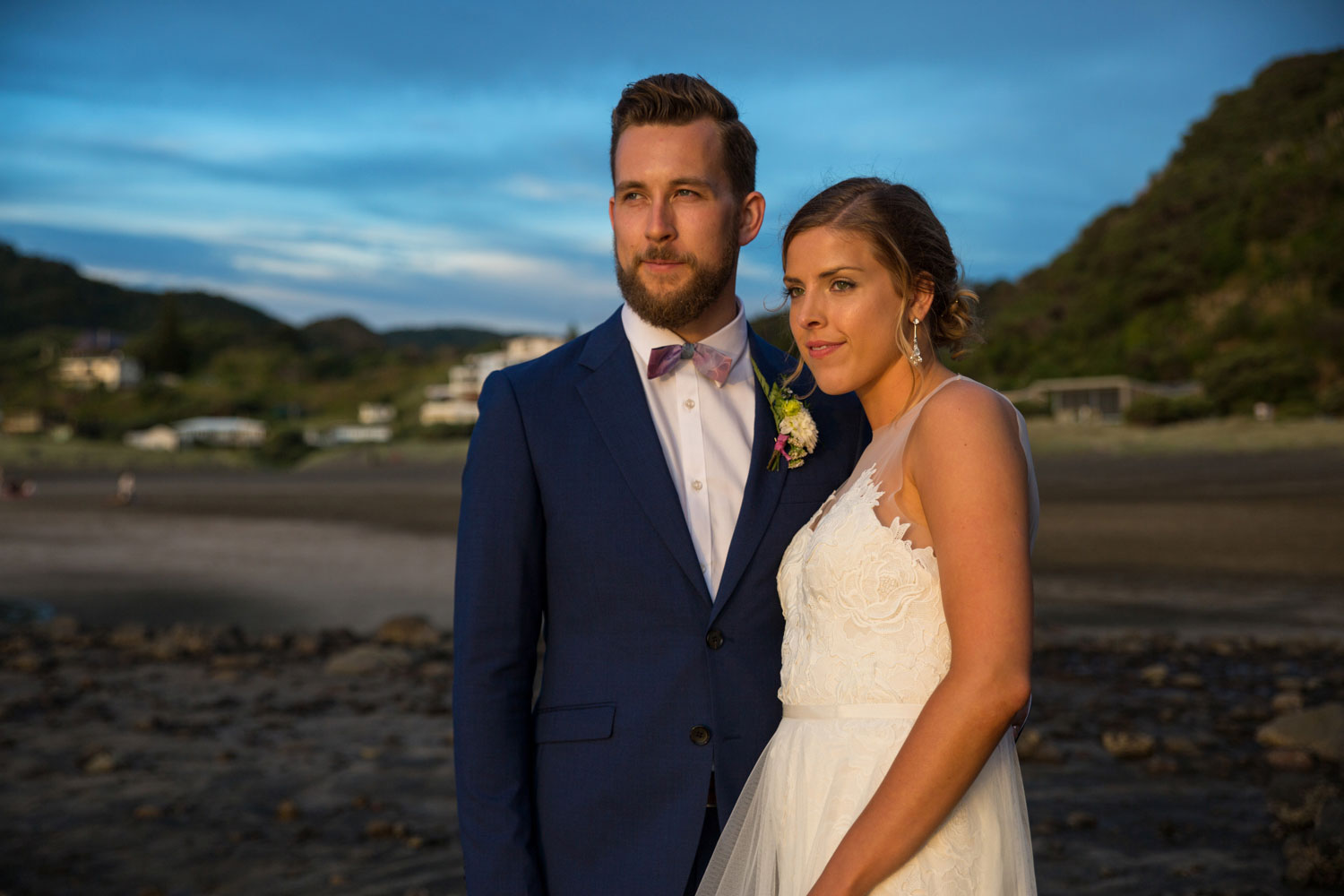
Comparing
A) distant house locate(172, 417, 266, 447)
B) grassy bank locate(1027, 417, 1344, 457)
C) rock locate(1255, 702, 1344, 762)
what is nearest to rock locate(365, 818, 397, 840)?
rock locate(1255, 702, 1344, 762)

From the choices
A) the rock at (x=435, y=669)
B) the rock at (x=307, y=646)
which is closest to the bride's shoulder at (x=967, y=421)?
the rock at (x=435, y=669)

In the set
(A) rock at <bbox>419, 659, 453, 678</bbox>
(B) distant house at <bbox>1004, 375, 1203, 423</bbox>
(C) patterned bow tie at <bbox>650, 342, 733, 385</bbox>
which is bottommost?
(A) rock at <bbox>419, 659, 453, 678</bbox>

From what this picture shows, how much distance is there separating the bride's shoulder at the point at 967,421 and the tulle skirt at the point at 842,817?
0.53 metres

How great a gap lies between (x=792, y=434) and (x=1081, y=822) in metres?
4.43

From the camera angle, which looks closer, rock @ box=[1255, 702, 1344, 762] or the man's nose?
the man's nose

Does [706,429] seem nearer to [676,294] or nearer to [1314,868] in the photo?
[676,294]

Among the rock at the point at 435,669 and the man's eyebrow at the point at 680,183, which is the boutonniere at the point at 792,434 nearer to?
the man's eyebrow at the point at 680,183

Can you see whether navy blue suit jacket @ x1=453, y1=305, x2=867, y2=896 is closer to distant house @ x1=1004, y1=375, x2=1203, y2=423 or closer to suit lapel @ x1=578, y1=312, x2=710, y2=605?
suit lapel @ x1=578, y1=312, x2=710, y2=605

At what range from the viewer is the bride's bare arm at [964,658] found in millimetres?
1901

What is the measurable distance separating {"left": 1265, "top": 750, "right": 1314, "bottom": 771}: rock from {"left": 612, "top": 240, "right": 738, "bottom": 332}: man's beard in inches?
232

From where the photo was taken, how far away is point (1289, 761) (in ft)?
22.6

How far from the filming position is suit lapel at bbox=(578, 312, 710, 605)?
2543mm

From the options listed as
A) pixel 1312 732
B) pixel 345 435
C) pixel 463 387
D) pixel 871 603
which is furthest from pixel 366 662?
pixel 463 387

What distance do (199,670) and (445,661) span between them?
7.68 ft
